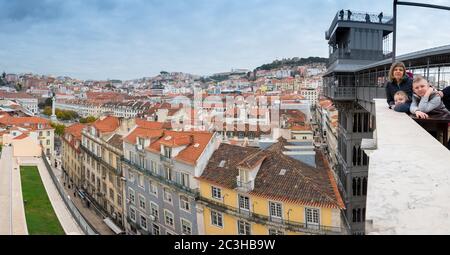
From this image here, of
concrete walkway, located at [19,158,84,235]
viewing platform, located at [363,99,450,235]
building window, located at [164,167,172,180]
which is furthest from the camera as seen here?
building window, located at [164,167,172,180]

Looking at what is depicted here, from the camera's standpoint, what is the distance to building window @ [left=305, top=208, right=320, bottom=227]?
38.5 ft

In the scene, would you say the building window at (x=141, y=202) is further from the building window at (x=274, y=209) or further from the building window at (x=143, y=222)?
the building window at (x=274, y=209)

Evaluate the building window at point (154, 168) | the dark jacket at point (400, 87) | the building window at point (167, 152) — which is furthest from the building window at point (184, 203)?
the dark jacket at point (400, 87)

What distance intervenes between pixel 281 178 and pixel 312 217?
1854mm

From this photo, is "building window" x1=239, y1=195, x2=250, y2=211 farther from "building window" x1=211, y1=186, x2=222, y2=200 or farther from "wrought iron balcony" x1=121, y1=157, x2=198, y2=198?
"wrought iron balcony" x1=121, y1=157, x2=198, y2=198

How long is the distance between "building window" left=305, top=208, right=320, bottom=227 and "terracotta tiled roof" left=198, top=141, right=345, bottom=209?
22cm

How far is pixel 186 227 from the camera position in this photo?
1555cm

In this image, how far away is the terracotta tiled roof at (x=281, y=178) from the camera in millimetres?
12016

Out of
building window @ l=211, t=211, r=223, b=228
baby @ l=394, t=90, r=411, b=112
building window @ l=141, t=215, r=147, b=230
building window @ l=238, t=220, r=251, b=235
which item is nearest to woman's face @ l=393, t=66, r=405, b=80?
baby @ l=394, t=90, r=411, b=112

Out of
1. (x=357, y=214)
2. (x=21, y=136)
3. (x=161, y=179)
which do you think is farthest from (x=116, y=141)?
(x=357, y=214)

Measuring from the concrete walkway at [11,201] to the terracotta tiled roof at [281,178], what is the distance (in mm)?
6222
